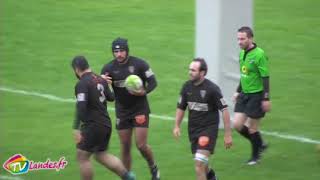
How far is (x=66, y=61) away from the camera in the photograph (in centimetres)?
2109

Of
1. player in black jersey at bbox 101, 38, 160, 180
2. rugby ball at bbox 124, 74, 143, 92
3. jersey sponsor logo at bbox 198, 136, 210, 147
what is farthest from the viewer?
player in black jersey at bbox 101, 38, 160, 180

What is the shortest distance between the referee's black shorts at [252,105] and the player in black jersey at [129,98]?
5.98 ft

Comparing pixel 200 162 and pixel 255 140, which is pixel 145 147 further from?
pixel 255 140

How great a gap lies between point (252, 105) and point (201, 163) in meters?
2.21

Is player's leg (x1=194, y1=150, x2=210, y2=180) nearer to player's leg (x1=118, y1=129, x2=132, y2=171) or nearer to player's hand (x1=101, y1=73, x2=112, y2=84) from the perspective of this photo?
player's leg (x1=118, y1=129, x2=132, y2=171)

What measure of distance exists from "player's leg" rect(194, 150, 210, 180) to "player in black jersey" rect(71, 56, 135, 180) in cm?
111

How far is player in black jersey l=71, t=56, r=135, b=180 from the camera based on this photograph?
37.1 feet

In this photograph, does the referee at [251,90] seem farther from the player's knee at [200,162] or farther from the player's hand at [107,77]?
the player's hand at [107,77]

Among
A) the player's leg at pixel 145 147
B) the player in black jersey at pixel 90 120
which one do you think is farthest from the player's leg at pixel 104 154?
the player's leg at pixel 145 147

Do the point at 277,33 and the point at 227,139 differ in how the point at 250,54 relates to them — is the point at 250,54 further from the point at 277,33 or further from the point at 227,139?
the point at 277,33

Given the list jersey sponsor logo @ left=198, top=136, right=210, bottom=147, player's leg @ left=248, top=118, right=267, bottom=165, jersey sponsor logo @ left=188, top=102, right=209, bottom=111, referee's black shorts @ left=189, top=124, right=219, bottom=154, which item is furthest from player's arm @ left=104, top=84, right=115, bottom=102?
player's leg @ left=248, top=118, right=267, bottom=165

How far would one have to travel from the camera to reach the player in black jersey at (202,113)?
37.2 feet

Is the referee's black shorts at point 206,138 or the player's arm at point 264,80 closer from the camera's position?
the referee's black shorts at point 206,138

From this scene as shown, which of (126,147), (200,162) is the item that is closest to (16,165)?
(126,147)
